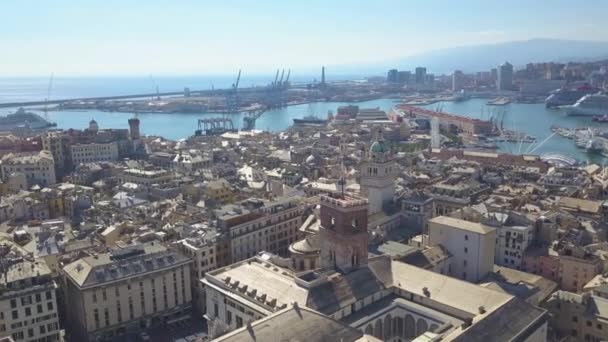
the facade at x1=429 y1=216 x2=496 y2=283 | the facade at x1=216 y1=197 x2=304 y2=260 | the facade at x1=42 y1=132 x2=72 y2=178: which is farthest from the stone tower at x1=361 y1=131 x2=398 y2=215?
the facade at x1=42 y1=132 x2=72 y2=178

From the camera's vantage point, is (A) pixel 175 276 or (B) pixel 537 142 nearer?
(A) pixel 175 276

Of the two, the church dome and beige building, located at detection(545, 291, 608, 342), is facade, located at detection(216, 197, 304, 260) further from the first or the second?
the church dome

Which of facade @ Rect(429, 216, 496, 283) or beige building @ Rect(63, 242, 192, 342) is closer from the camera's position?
beige building @ Rect(63, 242, 192, 342)

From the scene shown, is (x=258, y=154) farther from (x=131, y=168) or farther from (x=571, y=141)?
(x=571, y=141)

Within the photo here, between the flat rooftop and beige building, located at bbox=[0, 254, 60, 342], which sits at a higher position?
the flat rooftop


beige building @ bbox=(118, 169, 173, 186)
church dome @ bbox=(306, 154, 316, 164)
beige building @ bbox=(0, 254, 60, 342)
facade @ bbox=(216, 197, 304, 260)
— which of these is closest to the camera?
beige building @ bbox=(0, 254, 60, 342)

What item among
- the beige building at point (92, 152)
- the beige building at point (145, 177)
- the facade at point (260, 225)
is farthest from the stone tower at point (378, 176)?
the beige building at point (92, 152)

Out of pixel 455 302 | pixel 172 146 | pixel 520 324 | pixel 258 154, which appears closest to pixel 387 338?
pixel 455 302
